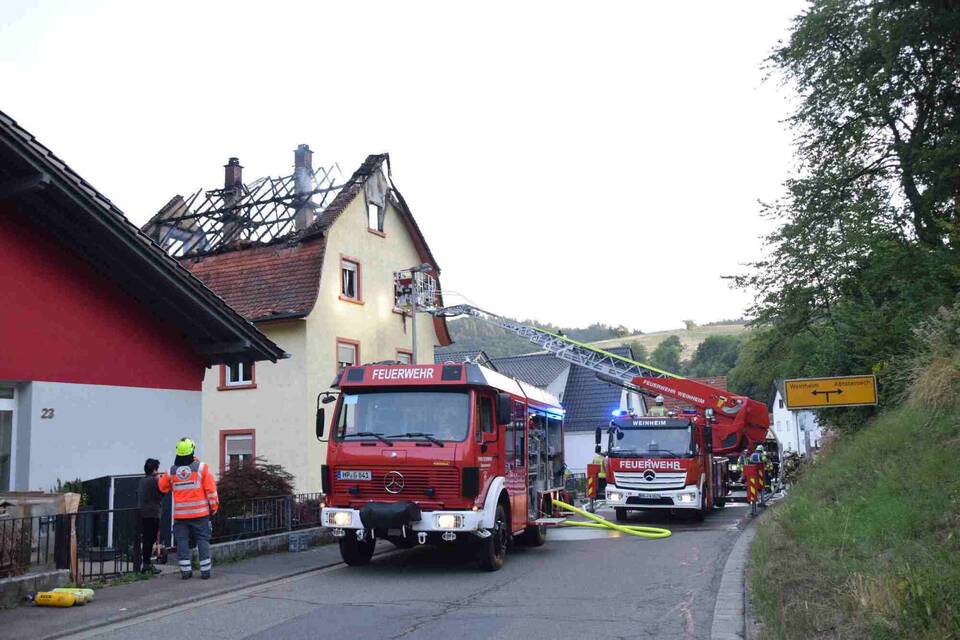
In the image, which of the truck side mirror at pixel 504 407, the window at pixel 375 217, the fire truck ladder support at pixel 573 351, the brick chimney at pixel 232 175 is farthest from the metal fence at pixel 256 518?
the brick chimney at pixel 232 175

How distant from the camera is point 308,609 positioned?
357 inches

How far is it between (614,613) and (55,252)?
926 centimetres

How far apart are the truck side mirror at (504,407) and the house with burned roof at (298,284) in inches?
477

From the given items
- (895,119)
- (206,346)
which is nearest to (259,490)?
(206,346)

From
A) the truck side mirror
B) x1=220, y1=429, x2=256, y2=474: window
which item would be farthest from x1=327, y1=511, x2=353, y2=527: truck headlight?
x1=220, y1=429, x2=256, y2=474: window

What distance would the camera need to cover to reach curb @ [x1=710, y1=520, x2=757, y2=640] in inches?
299

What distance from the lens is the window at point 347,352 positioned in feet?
84.4

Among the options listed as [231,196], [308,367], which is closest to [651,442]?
[308,367]

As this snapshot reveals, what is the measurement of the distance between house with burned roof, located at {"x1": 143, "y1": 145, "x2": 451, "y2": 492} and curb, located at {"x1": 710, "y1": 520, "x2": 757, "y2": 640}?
14.3m

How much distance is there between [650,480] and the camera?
19.1m

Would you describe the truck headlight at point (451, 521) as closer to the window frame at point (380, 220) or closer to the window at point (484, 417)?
the window at point (484, 417)

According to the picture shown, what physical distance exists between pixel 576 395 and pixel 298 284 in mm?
27241

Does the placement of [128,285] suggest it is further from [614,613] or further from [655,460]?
[655,460]

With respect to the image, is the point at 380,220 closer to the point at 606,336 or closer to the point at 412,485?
the point at 412,485
